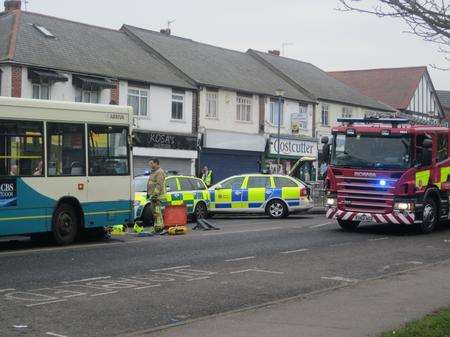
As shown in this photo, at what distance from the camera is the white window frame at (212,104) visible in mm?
37281

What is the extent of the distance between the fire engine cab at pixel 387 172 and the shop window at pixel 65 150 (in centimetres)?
658

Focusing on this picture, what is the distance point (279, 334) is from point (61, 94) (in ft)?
79.9

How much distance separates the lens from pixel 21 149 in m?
13.2

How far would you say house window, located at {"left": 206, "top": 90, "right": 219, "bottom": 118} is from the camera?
37312 millimetres

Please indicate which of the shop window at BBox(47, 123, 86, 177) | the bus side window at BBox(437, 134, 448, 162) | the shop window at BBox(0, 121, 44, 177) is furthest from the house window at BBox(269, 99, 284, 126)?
the shop window at BBox(0, 121, 44, 177)

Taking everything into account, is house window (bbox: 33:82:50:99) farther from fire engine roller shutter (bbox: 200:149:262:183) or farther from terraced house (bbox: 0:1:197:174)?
fire engine roller shutter (bbox: 200:149:262:183)

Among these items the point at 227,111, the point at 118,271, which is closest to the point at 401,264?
the point at 118,271

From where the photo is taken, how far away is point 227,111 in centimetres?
3841

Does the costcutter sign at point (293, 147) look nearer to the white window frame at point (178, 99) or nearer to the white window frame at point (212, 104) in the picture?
the white window frame at point (212, 104)

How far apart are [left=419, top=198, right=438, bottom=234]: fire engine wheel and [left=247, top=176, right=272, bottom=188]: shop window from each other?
6.97m

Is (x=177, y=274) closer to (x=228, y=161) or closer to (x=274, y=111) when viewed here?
(x=228, y=161)

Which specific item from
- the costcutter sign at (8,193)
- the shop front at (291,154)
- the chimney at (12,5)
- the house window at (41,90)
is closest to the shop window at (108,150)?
the costcutter sign at (8,193)

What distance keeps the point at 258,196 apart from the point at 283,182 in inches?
41.0

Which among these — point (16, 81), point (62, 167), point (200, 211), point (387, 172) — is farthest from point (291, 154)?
point (62, 167)
